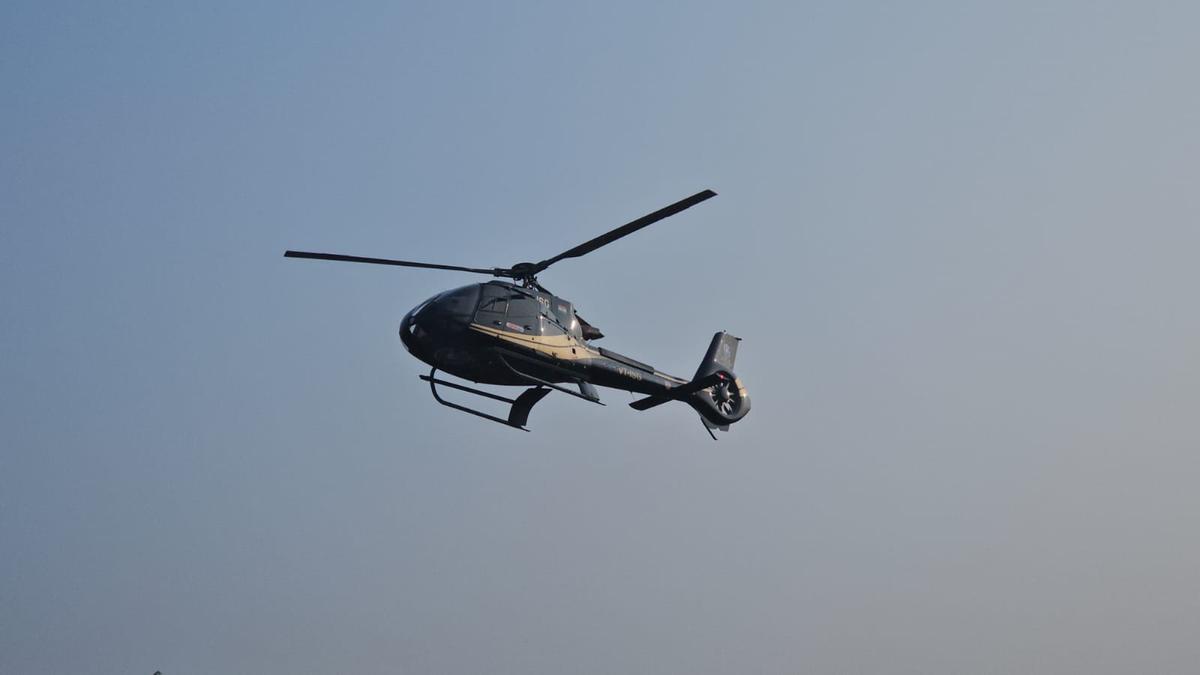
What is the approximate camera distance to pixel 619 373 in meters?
36.0

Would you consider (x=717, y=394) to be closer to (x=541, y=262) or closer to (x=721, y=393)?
(x=721, y=393)

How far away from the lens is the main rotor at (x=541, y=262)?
1228 inches

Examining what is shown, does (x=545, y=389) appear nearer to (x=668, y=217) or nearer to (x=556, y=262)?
(x=556, y=262)

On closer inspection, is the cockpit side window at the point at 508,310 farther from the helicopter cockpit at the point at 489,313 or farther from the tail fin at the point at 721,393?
the tail fin at the point at 721,393

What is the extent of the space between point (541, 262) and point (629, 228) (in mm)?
3378

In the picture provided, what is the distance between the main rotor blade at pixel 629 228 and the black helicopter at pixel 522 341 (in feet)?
0.08

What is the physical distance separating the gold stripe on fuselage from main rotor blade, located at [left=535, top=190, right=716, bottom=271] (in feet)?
6.62

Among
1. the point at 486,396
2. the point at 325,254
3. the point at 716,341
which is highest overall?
the point at 716,341

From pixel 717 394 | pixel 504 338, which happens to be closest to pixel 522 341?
pixel 504 338

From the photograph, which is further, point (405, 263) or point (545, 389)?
point (545, 389)

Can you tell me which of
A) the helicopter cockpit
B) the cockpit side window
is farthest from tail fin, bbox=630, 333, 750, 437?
the cockpit side window

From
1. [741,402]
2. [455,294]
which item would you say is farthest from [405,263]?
[741,402]

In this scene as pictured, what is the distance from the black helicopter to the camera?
32.2 m

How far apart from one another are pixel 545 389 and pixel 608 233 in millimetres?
5013
